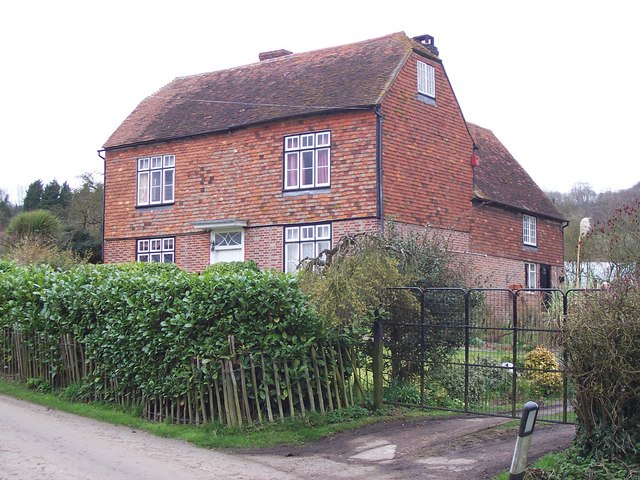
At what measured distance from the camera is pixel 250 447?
10281 millimetres

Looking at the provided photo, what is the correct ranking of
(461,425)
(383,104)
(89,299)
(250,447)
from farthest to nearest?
(383,104)
(89,299)
(461,425)
(250,447)

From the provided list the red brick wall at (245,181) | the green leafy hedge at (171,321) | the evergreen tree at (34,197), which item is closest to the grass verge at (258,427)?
the green leafy hedge at (171,321)

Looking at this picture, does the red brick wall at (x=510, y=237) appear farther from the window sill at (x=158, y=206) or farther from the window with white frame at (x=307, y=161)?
the window sill at (x=158, y=206)

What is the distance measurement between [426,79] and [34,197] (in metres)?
40.9

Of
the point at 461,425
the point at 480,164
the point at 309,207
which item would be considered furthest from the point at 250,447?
the point at 480,164

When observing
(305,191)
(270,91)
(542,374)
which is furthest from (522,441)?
(270,91)

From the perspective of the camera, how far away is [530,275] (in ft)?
95.6

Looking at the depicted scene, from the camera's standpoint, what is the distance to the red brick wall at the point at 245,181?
21719mm

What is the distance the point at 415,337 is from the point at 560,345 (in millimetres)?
3399

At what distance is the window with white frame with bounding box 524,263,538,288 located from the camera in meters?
28.7

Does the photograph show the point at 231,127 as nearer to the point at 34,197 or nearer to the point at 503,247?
the point at 503,247

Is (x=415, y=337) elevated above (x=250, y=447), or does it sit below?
above

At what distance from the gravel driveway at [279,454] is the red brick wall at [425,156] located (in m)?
11.3

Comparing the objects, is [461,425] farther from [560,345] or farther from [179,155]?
[179,155]
